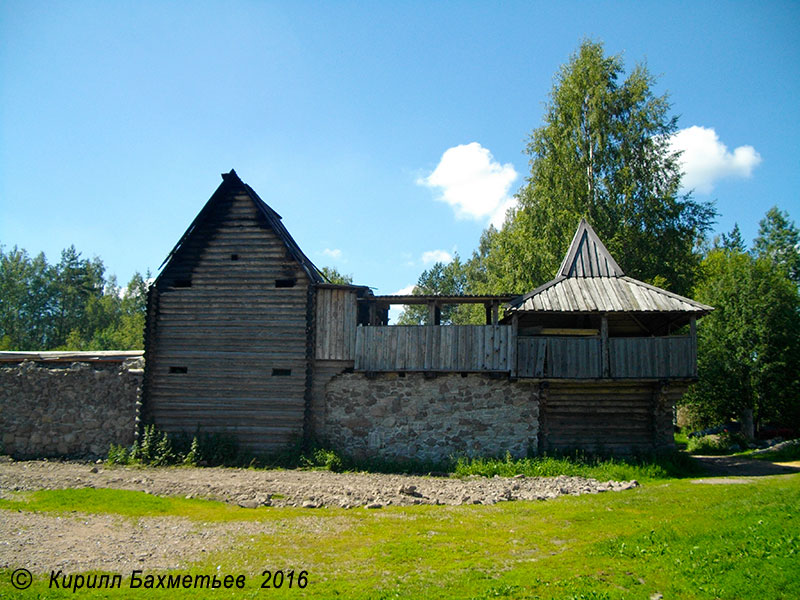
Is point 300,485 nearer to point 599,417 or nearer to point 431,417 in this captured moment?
point 431,417

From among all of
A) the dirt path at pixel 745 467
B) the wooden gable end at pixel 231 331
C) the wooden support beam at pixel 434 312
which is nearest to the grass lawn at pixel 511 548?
the dirt path at pixel 745 467

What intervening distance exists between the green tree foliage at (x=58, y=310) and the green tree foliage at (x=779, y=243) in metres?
55.1

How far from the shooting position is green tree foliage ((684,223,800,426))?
31.5 metres

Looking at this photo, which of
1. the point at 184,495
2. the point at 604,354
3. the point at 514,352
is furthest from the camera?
the point at 514,352

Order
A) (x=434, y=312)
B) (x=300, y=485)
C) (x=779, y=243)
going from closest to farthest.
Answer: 1. (x=300, y=485)
2. (x=434, y=312)
3. (x=779, y=243)

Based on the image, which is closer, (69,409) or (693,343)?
(693,343)

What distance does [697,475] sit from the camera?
17.2 m

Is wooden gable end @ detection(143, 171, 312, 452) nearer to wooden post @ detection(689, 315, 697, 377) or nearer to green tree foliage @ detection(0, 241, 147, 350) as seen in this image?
wooden post @ detection(689, 315, 697, 377)

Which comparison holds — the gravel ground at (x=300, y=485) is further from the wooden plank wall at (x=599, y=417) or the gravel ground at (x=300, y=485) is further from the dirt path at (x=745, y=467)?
the dirt path at (x=745, y=467)

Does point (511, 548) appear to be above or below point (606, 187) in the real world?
below

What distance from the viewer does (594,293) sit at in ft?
63.2

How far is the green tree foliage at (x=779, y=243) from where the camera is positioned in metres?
47.9

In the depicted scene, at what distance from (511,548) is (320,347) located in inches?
443

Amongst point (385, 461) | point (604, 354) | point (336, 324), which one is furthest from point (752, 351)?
point (336, 324)
